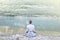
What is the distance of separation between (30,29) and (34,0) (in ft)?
107

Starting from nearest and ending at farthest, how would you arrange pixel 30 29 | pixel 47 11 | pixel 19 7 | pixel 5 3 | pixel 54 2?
pixel 30 29 → pixel 47 11 → pixel 19 7 → pixel 5 3 → pixel 54 2

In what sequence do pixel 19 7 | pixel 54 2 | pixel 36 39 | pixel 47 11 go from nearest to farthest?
pixel 36 39 < pixel 47 11 < pixel 19 7 < pixel 54 2

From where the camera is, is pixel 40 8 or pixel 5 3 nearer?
pixel 40 8

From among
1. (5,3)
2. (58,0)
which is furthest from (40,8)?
(58,0)

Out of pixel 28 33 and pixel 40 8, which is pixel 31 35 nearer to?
pixel 28 33

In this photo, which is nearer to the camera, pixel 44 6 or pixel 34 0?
pixel 44 6

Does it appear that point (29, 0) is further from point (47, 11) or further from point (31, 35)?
point (31, 35)

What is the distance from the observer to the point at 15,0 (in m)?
46.5

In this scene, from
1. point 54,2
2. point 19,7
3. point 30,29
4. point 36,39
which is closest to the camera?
point 36,39

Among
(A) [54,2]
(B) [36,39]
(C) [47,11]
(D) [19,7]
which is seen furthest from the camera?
(A) [54,2]

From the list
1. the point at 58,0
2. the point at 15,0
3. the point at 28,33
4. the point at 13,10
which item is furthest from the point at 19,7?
the point at 28,33

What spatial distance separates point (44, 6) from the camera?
40.2 m

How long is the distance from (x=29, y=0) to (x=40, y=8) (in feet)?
26.5

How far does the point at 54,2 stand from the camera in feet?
149
